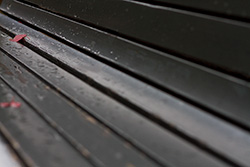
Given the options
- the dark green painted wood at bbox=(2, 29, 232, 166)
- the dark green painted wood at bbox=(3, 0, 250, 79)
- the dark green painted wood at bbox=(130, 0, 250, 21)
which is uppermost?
the dark green painted wood at bbox=(130, 0, 250, 21)

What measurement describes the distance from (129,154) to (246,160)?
406mm

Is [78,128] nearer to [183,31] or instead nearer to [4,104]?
[4,104]

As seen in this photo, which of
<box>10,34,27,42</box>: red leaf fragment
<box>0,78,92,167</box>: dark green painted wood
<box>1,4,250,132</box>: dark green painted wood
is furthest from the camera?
<box>10,34,27,42</box>: red leaf fragment

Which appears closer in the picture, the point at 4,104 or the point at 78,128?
the point at 78,128

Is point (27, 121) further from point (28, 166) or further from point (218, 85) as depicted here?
point (218, 85)

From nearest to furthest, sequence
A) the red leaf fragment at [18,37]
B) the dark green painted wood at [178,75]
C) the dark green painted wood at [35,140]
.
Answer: the dark green painted wood at [35,140] < the dark green painted wood at [178,75] < the red leaf fragment at [18,37]

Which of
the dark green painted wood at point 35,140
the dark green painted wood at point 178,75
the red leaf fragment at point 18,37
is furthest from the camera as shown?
the red leaf fragment at point 18,37

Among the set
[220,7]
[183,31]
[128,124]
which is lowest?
[128,124]

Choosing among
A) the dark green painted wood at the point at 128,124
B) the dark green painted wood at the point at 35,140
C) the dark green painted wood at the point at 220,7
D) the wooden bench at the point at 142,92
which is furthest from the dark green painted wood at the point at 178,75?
the dark green painted wood at the point at 35,140

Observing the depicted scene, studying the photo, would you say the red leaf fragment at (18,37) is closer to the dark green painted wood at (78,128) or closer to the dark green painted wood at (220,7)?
the dark green painted wood at (78,128)

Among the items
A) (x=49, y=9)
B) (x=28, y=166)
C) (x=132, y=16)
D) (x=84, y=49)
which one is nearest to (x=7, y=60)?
(x=84, y=49)

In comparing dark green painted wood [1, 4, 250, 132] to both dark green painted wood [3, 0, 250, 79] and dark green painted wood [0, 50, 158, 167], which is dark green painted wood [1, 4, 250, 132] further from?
dark green painted wood [0, 50, 158, 167]

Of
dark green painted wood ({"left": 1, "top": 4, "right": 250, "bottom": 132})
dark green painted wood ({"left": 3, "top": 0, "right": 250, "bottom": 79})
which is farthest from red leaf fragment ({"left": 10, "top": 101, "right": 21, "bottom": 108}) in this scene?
dark green painted wood ({"left": 3, "top": 0, "right": 250, "bottom": 79})

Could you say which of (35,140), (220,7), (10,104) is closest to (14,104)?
A: (10,104)
